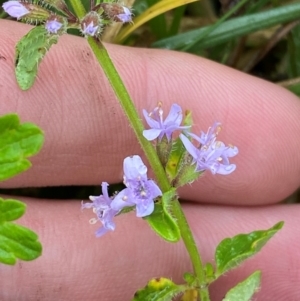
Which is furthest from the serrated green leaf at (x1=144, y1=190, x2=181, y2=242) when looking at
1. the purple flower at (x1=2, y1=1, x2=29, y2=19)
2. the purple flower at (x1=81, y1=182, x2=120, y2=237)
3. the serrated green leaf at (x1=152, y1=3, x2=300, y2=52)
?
the serrated green leaf at (x1=152, y1=3, x2=300, y2=52)

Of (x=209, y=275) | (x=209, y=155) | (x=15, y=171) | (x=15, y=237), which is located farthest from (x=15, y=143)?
(x=209, y=275)

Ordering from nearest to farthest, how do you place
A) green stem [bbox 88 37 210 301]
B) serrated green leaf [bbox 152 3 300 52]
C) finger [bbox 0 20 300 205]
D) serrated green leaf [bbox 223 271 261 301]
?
1. green stem [bbox 88 37 210 301]
2. serrated green leaf [bbox 223 271 261 301]
3. finger [bbox 0 20 300 205]
4. serrated green leaf [bbox 152 3 300 52]

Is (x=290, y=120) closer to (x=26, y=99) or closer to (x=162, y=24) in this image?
(x=162, y=24)

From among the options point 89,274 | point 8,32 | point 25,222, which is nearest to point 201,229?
point 89,274

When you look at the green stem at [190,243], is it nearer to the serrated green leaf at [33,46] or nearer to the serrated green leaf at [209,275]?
the serrated green leaf at [209,275]

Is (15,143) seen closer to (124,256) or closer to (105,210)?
(105,210)

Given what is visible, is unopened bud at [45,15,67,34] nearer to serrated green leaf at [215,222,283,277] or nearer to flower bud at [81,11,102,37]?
flower bud at [81,11,102,37]

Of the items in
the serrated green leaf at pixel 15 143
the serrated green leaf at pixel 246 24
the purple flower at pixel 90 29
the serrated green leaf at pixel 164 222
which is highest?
the purple flower at pixel 90 29

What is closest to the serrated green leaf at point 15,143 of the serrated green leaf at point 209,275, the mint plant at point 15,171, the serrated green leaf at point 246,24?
the mint plant at point 15,171
